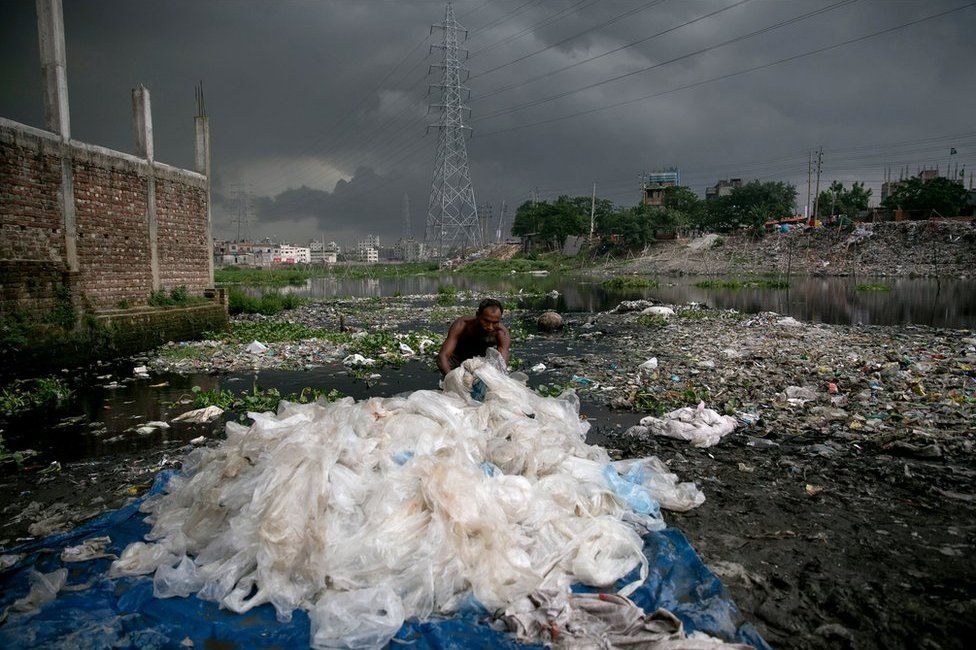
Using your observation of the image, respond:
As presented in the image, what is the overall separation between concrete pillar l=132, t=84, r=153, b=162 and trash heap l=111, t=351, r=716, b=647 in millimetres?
10572

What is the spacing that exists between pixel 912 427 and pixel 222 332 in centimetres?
1379

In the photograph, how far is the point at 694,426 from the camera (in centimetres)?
556

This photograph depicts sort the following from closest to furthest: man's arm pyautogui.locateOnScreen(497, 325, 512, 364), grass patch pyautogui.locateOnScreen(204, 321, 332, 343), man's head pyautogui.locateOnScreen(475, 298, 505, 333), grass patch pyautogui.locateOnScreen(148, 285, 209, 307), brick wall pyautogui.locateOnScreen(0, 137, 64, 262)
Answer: man's head pyautogui.locateOnScreen(475, 298, 505, 333) < man's arm pyautogui.locateOnScreen(497, 325, 512, 364) < brick wall pyautogui.locateOnScreen(0, 137, 64, 262) < grass patch pyautogui.locateOnScreen(148, 285, 209, 307) < grass patch pyautogui.locateOnScreen(204, 321, 332, 343)

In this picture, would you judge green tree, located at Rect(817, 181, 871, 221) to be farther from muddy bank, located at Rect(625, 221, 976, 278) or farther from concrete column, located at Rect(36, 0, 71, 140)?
concrete column, located at Rect(36, 0, 71, 140)

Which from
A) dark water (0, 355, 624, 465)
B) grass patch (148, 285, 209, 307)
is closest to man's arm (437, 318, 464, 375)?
→ dark water (0, 355, 624, 465)

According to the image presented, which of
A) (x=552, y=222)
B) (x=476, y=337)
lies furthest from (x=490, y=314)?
(x=552, y=222)

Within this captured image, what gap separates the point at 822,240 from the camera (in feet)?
147

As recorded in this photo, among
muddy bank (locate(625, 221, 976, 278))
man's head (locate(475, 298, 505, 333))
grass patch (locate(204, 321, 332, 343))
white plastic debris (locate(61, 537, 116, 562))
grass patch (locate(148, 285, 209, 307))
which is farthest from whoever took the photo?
muddy bank (locate(625, 221, 976, 278))

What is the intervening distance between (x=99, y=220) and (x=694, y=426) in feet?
37.9

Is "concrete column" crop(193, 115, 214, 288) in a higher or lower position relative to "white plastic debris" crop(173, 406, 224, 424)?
higher

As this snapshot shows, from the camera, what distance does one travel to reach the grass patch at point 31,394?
718 centimetres

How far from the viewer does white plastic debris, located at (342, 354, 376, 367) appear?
32.7 ft

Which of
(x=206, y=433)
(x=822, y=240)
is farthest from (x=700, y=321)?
(x=822, y=240)

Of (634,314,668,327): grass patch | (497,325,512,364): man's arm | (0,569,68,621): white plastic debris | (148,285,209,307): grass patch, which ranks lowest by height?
(0,569,68,621): white plastic debris
